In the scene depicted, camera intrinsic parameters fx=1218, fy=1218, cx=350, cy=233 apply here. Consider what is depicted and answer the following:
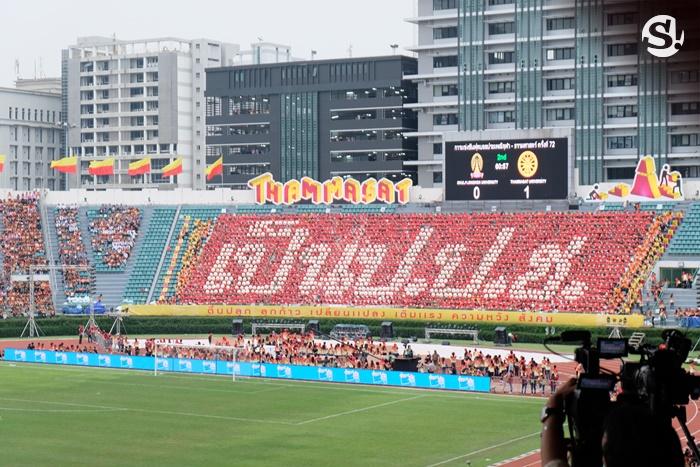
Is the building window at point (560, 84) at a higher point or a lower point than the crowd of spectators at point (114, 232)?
higher

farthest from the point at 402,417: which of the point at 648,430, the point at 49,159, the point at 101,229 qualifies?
the point at 49,159

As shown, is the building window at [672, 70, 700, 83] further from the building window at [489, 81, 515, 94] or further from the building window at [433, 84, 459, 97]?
the building window at [433, 84, 459, 97]

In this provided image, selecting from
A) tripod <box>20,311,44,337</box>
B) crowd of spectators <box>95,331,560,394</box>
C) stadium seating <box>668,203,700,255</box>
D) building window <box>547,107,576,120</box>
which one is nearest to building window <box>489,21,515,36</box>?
building window <box>547,107,576,120</box>

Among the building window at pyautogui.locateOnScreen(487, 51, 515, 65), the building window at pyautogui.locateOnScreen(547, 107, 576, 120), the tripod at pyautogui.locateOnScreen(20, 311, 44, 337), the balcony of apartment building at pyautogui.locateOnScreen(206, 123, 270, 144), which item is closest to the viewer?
the tripod at pyautogui.locateOnScreen(20, 311, 44, 337)

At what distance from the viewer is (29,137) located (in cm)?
19275

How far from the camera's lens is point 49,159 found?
19812cm

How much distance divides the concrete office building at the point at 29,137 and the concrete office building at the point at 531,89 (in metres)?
78.4

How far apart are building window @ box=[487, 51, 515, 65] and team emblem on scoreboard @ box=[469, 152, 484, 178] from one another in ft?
106

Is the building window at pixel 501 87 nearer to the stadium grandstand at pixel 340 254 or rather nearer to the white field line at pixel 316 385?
the stadium grandstand at pixel 340 254

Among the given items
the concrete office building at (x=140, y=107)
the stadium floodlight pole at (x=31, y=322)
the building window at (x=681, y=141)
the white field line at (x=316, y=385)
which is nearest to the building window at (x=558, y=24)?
the building window at (x=681, y=141)

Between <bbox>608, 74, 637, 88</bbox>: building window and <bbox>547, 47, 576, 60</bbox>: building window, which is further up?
<bbox>547, 47, 576, 60</bbox>: building window

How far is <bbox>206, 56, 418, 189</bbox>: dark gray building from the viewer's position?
14650 cm

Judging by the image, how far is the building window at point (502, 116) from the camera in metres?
130

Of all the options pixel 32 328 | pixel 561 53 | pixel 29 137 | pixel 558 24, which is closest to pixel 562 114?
pixel 561 53
